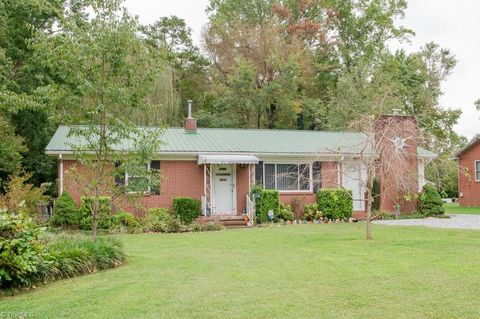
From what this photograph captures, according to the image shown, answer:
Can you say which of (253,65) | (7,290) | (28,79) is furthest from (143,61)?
(253,65)

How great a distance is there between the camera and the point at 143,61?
995 centimetres

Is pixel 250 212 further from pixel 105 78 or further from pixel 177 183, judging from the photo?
pixel 105 78

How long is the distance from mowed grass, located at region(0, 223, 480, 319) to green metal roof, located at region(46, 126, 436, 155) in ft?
29.8

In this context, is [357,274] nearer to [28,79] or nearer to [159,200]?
[159,200]

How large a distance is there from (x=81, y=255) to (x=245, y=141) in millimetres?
14166

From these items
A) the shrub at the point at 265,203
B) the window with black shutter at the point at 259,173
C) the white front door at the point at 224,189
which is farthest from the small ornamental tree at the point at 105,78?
the window with black shutter at the point at 259,173

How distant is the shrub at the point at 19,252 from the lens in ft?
22.6

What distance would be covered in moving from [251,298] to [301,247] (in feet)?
17.6

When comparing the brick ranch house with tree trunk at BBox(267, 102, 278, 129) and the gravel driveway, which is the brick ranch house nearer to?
the gravel driveway

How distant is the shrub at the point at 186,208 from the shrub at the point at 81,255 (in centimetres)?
899

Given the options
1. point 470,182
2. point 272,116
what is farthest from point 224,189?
point 470,182

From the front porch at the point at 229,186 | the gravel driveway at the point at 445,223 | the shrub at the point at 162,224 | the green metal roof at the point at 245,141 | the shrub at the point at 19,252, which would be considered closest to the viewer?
the shrub at the point at 19,252

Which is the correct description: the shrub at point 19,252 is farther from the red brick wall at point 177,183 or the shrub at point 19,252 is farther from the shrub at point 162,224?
the red brick wall at point 177,183

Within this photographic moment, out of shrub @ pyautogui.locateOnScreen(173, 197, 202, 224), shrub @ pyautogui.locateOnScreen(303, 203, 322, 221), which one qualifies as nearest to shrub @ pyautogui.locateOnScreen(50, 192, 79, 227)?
shrub @ pyautogui.locateOnScreen(173, 197, 202, 224)
